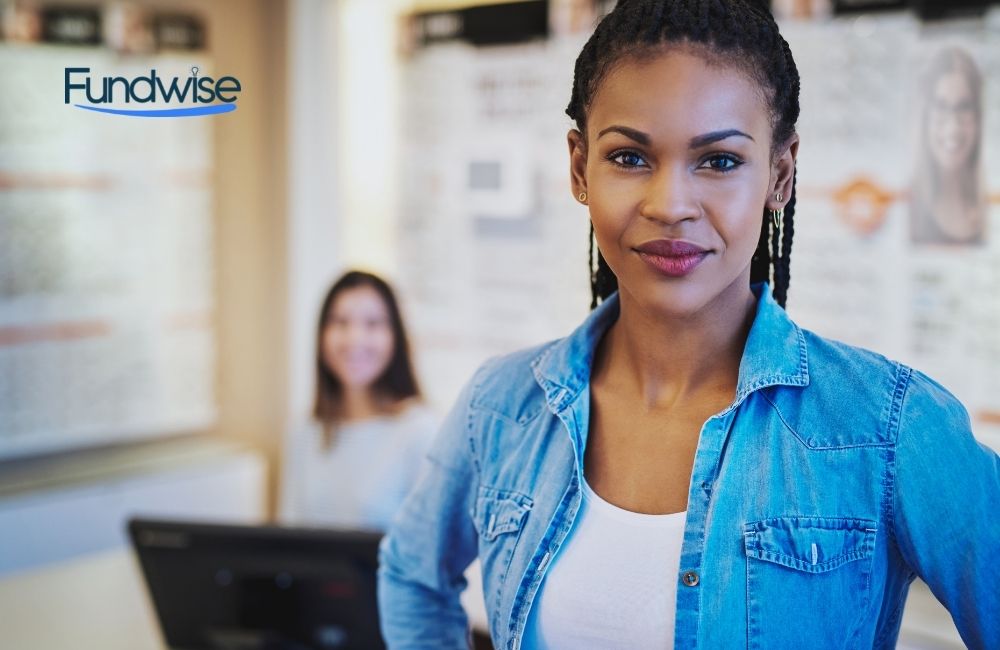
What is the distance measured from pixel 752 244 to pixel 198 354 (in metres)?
2.97

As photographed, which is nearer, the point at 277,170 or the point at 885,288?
the point at 885,288

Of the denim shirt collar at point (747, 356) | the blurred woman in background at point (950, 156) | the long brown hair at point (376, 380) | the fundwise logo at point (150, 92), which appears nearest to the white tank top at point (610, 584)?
the denim shirt collar at point (747, 356)

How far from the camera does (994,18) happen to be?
2.15m

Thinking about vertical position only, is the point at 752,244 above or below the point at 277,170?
below

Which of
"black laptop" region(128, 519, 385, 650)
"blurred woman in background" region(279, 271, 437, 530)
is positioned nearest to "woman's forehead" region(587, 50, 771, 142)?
"black laptop" region(128, 519, 385, 650)

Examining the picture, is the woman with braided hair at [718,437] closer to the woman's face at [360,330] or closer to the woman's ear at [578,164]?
the woman's ear at [578,164]

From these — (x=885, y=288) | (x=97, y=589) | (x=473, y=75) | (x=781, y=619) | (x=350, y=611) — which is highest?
(x=473, y=75)

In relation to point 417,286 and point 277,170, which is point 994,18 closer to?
point 417,286

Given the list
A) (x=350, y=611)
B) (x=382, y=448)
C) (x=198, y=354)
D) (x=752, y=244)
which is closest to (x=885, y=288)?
(x=382, y=448)

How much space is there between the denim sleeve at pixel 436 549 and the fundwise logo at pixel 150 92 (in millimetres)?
466

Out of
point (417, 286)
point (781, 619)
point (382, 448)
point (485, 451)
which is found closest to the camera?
point (781, 619)

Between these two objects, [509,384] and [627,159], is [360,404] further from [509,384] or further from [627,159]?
[627,159]

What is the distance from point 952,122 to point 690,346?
5.06ft

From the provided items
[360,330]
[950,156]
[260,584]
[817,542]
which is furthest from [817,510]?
[360,330]
